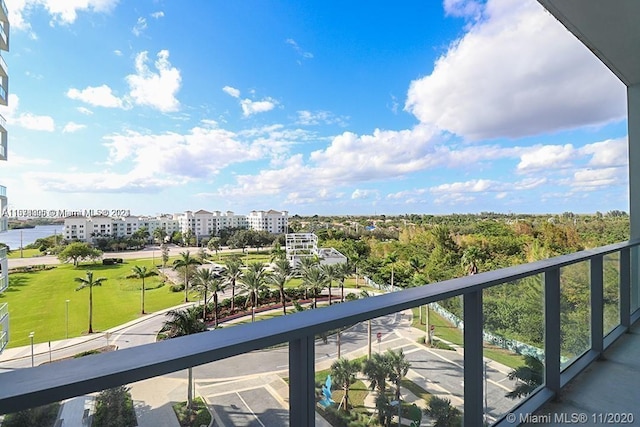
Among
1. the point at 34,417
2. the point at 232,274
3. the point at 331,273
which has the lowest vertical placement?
the point at 331,273

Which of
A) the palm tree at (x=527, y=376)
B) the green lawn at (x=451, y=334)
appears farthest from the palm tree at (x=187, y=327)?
the palm tree at (x=527, y=376)

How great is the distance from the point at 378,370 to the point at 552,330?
1.26 m

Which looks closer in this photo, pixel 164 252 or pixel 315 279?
pixel 315 279

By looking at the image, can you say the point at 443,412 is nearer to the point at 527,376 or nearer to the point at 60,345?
the point at 527,376

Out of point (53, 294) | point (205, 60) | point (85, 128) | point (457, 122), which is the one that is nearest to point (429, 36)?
point (457, 122)

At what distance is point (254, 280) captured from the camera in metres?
17.1

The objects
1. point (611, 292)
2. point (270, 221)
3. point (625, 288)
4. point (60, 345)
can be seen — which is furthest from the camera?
point (270, 221)

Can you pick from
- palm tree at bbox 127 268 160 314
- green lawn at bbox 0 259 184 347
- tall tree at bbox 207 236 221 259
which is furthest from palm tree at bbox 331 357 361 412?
tall tree at bbox 207 236 221 259

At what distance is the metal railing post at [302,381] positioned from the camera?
0.71 m

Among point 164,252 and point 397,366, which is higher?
point 397,366

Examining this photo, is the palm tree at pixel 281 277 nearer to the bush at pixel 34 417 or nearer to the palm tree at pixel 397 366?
the palm tree at pixel 397 366

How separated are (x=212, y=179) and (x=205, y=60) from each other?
1090cm

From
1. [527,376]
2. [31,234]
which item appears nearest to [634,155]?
[527,376]

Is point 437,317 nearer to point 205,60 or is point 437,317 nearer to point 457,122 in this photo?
point 205,60
